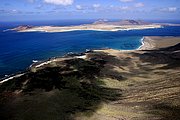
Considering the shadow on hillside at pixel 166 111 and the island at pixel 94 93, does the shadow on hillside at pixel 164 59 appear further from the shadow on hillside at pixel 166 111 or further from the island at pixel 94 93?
the shadow on hillside at pixel 166 111

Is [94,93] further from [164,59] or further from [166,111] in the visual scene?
[164,59]

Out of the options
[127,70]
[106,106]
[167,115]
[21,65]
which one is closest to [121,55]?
[127,70]

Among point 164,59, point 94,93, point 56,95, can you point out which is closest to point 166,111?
point 94,93

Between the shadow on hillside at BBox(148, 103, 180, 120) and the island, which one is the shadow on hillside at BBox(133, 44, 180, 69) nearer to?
the island

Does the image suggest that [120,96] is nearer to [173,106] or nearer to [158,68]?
[173,106]

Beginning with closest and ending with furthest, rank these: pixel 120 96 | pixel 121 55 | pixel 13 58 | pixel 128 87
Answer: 1. pixel 120 96
2. pixel 128 87
3. pixel 121 55
4. pixel 13 58

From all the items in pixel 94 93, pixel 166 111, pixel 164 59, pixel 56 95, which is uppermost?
pixel 164 59

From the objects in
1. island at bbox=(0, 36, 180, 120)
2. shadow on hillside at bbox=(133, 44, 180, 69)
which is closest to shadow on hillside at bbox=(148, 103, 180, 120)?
island at bbox=(0, 36, 180, 120)

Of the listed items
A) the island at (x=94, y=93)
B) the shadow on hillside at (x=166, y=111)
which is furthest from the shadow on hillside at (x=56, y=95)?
the shadow on hillside at (x=166, y=111)
